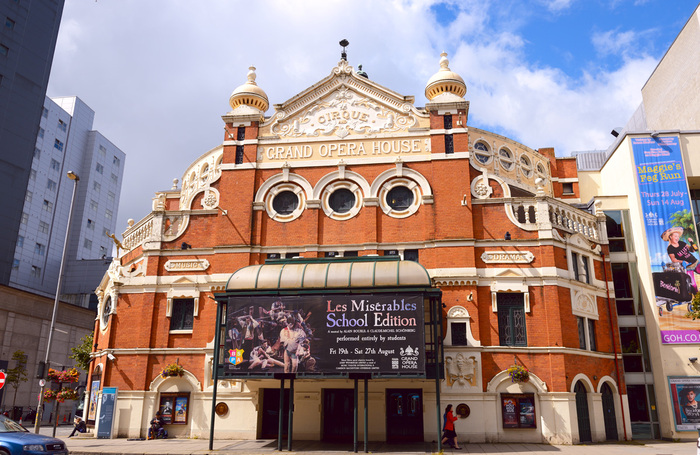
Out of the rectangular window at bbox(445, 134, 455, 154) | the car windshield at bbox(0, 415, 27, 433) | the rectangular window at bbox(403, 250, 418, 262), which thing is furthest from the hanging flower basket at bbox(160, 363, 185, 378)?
the rectangular window at bbox(445, 134, 455, 154)

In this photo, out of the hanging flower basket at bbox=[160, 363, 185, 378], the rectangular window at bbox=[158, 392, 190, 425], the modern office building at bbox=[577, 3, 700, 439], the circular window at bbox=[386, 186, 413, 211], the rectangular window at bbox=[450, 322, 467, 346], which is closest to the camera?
the rectangular window at bbox=[450, 322, 467, 346]

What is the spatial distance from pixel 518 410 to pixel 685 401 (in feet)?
30.5

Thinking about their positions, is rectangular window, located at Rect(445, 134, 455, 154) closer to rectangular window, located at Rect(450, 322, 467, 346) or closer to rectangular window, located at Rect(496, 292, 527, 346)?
rectangular window, located at Rect(496, 292, 527, 346)

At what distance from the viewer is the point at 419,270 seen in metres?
24.1

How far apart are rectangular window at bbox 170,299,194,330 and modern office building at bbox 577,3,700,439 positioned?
75.6 feet

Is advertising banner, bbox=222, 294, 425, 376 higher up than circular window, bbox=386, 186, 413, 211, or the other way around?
circular window, bbox=386, 186, 413, 211

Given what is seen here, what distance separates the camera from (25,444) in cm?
1584

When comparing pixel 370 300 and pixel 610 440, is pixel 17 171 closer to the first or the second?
pixel 370 300

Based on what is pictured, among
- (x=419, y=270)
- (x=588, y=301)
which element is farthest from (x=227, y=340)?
(x=588, y=301)

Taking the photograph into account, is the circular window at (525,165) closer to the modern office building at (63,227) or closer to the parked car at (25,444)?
the parked car at (25,444)

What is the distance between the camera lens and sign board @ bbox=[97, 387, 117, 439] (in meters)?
27.8

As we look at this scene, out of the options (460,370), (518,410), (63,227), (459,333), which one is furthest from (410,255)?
(63,227)

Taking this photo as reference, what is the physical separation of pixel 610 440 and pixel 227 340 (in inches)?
744

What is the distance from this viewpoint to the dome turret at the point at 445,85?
102 feet
